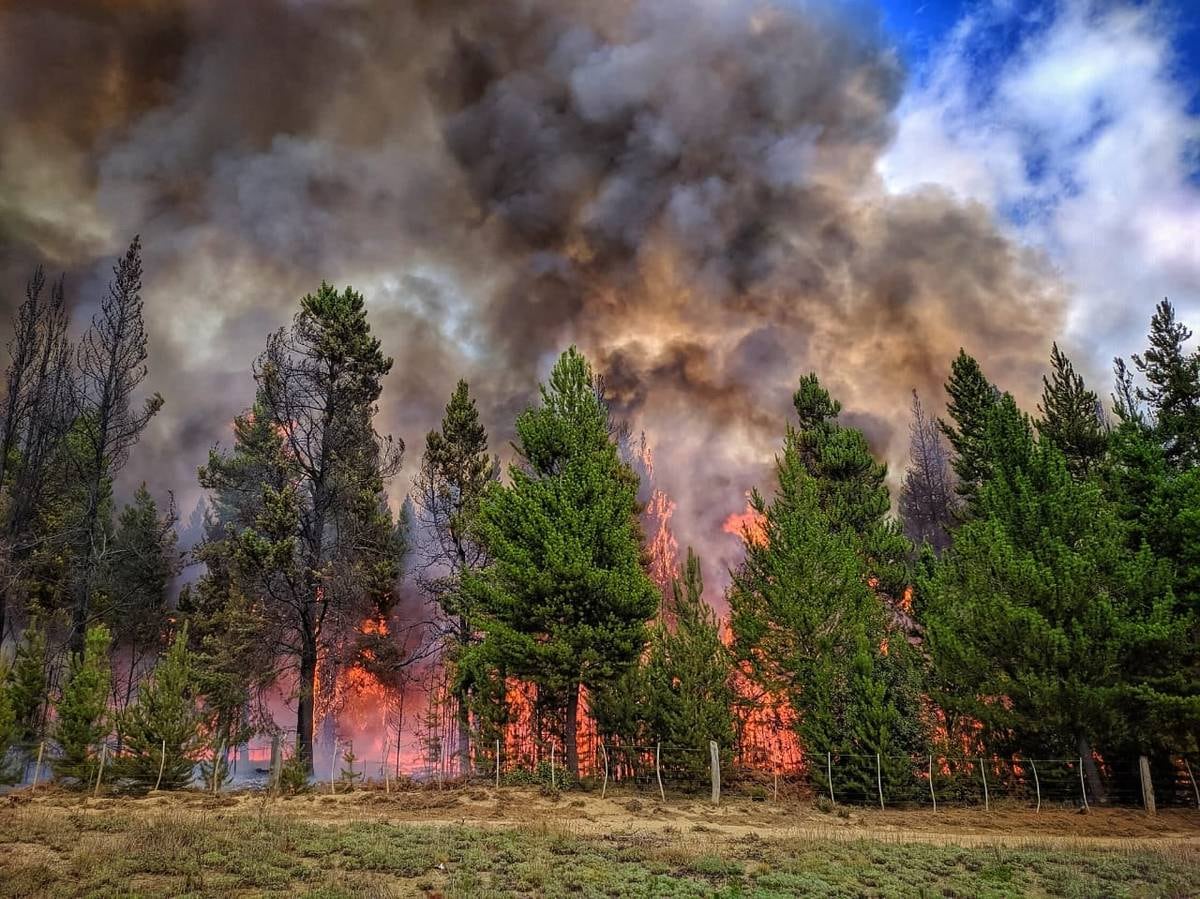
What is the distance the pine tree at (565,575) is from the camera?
2638 cm

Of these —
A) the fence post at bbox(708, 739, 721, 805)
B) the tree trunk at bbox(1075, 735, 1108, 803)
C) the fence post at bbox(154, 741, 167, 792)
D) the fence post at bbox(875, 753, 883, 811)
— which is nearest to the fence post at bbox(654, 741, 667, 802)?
the fence post at bbox(708, 739, 721, 805)

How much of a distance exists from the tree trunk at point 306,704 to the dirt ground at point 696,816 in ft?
15.3

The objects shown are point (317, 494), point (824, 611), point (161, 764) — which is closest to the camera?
point (161, 764)

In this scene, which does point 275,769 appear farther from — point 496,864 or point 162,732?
point 496,864

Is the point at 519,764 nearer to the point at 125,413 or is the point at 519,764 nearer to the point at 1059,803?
the point at 1059,803

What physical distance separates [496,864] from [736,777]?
18.0 meters

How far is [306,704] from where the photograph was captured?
30.3m

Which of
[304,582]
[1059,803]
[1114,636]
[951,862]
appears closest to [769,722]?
[1059,803]

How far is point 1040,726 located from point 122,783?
31811 millimetres

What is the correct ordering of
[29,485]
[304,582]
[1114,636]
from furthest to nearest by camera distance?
[29,485], [304,582], [1114,636]

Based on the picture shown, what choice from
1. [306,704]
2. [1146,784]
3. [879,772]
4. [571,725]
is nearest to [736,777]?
[879,772]

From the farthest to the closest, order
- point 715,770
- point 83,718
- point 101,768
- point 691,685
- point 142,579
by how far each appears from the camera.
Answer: point 142,579
point 691,685
point 715,770
point 83,718
point 101,768

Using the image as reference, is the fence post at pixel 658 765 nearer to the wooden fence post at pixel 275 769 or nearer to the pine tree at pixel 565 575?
the pine tree at pixel 565 575

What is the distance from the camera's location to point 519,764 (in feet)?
93.5
